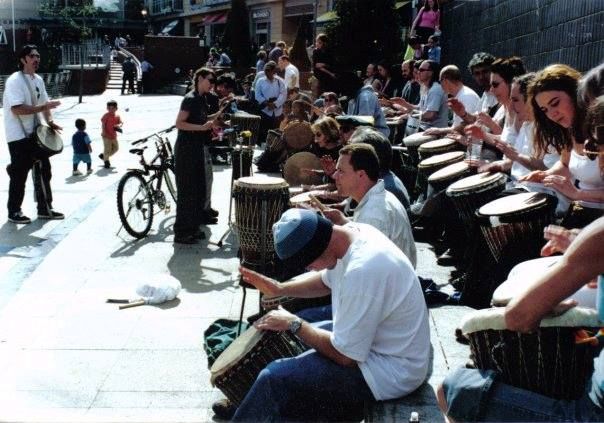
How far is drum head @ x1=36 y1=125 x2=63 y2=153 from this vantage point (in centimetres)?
945

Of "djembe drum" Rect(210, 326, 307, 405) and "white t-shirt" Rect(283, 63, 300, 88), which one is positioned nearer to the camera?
"djembe drum" Rect(210, 326, 307, 405)

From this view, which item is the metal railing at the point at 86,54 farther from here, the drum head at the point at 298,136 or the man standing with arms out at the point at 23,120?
the drum head at the point at 298,136

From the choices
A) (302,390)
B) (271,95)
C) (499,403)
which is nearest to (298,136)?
(271,95)

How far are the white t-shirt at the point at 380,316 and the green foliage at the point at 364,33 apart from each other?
43.5 ft

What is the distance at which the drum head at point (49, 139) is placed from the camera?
945 cm

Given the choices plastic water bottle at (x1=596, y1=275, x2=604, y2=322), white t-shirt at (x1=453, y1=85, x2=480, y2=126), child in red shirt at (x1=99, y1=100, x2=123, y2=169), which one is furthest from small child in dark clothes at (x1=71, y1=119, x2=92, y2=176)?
plastic water bottle at (x1=596, y1=275, x2=604, y2=322)

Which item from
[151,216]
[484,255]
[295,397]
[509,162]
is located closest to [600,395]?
[295,397]

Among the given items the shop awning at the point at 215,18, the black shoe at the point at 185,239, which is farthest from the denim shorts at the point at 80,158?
the shop awning at the point at 215,18

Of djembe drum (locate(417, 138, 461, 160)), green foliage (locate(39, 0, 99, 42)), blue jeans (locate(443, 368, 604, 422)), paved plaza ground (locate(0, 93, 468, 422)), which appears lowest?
paved plaza ground (locate(0, 93, 468, 422))

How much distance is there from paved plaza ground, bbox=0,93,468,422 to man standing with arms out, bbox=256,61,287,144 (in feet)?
17.7

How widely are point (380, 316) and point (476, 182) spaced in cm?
253

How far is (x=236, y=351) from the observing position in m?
4.03

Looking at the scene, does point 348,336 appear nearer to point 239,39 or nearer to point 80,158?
point 80,158

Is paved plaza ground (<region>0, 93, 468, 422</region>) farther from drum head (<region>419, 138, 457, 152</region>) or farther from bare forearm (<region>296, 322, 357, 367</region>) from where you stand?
drum head (<region>419, 138, 457, 152</region>)
